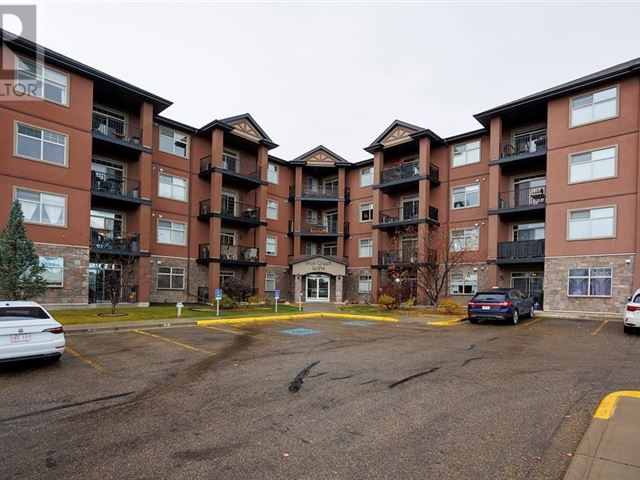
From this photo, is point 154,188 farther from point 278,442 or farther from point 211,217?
point 278,442

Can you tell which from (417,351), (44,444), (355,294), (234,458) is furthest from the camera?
(355,294)

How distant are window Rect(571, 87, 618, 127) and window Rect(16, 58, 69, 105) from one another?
2756 centimetres

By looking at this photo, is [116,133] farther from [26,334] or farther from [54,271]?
[26,334]

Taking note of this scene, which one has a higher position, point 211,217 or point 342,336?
point 211,217

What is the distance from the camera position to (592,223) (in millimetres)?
21953

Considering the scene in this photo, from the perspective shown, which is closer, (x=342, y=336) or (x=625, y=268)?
Result: (x=342, y=336)

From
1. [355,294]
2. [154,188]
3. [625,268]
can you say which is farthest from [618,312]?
[154,188]

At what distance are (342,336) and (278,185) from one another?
22.8 metres

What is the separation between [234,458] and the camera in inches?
173

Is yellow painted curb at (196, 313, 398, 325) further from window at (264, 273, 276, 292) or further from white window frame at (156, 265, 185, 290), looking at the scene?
window at (264, 273, 276, 292)

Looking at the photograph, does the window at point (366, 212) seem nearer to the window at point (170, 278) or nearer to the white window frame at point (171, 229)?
the white window frame at point (171, 229)

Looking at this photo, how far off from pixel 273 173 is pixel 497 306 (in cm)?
2215

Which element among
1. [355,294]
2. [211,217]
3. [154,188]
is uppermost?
[154,188]

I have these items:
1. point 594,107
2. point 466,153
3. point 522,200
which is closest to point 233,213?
point 466,153
